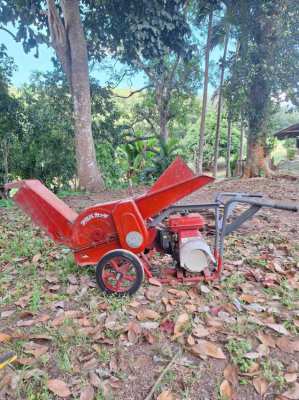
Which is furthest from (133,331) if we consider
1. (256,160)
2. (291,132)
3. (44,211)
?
(291,132)

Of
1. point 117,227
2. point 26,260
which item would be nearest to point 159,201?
point 117,227

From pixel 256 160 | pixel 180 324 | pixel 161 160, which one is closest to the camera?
pixel 180 324

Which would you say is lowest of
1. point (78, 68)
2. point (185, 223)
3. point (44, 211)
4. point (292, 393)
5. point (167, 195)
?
point (292, 393)

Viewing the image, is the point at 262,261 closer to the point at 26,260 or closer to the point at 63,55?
the point at 26,260

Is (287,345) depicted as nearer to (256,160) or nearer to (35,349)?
(35,349)

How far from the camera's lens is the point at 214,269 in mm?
2627

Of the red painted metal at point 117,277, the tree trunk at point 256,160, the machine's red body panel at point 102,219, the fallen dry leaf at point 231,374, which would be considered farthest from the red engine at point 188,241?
the tree trunk at point 256,160

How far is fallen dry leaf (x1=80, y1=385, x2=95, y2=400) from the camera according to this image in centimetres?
149

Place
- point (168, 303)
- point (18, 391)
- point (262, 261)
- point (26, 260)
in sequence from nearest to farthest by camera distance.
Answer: point (18, 391), point (168, 303), point (262, 261), point (26, 260)

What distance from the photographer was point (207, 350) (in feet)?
5.84

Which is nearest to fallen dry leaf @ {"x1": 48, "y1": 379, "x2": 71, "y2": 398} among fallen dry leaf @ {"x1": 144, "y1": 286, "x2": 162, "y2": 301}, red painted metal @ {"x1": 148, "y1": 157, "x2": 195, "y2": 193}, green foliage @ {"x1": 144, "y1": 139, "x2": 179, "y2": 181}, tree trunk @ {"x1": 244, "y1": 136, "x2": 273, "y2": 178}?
fallen dry leaf @ {"x1": 144, "y1": 286, "x2": 162, "y2": 301}

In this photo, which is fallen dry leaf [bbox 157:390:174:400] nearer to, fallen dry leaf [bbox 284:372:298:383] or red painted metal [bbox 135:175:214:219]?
fallen dry leaf [bbox 284:372:298:383]

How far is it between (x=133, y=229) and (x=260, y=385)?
1.27 metres

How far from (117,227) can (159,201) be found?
1.25 feet
